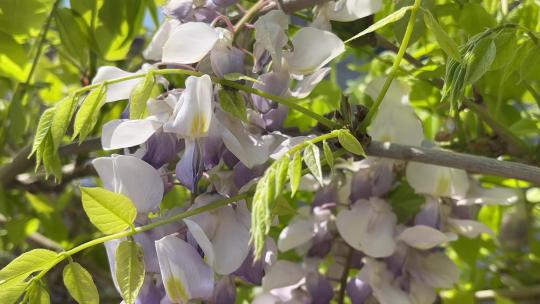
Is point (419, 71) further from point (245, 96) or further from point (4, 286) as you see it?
point (4, 286)

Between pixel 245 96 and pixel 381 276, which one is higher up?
pixel 245 96

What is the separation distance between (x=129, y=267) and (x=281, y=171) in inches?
6.1

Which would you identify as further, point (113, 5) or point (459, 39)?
point (459, 39)

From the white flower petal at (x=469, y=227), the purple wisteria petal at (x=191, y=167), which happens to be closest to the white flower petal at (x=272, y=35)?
the purple wisteria petal at (x=191, y=167)

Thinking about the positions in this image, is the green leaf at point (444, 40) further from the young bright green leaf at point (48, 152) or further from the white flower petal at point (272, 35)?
the young bright green leaf at point (48, 152)

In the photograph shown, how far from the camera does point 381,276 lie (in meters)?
0.89

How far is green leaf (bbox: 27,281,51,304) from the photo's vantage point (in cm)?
63

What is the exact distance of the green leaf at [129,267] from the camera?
0.60 metres

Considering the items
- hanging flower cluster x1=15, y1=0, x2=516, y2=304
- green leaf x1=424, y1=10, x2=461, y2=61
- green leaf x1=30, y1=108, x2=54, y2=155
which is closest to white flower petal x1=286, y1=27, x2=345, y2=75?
hanging flower cluster x1=15, y1=0, x2=516, y2=304

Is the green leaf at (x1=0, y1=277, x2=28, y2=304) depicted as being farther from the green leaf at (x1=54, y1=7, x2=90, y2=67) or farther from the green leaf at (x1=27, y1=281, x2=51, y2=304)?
the green leaf at (x1=54, y1=7, x2=90, y2=67)

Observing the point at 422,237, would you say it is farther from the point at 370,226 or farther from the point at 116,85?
the point at 116,85

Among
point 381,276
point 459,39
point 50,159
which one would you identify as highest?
point 50,159

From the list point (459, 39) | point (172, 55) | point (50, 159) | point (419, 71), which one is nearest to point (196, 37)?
point (172, 55)

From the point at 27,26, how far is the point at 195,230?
1.40 feet
